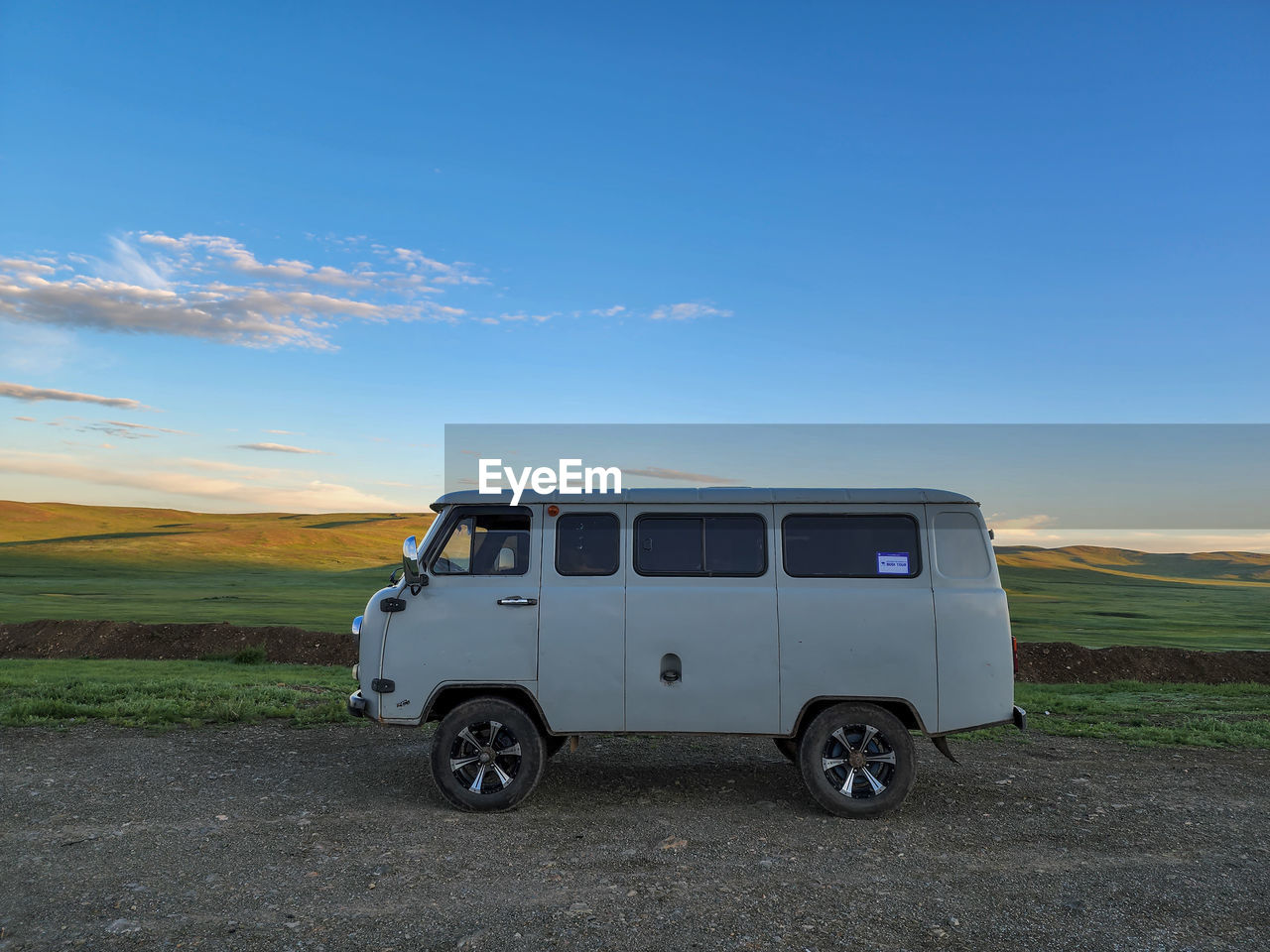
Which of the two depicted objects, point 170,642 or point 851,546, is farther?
point 170,642

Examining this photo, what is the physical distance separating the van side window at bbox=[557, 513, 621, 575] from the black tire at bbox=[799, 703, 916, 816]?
2.47 meters

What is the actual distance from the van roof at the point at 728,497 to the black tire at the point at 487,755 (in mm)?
1954

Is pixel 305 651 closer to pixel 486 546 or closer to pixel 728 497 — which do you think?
pixel 486 546

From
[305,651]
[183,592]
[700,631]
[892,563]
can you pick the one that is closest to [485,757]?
[700,631]

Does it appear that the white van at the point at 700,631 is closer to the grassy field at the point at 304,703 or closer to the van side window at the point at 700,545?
the van side window at the point at 700,545

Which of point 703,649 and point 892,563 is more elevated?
point 892,563

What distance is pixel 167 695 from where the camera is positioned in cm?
1425

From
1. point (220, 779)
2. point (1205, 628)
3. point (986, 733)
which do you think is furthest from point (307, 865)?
point (1205, 628)

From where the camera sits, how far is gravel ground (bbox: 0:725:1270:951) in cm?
541

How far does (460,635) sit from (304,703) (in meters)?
7.07

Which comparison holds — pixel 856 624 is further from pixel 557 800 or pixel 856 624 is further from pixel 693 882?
pixel 557 800

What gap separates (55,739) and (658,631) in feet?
28.4

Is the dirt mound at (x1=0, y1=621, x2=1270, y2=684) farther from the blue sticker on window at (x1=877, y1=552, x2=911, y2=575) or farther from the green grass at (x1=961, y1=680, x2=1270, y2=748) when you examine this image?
the blue sticker on window at (x1=877, y1=552, x2=911, y2=575)

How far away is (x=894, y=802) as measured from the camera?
7730mm
